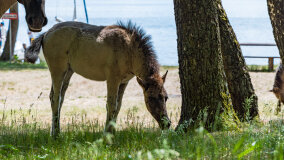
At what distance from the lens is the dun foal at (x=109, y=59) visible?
6.80 meters

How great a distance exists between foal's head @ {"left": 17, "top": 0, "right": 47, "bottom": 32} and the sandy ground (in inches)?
136

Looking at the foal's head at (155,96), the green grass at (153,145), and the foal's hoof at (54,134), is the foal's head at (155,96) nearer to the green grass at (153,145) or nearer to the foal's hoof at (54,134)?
the green grass at (153,145)

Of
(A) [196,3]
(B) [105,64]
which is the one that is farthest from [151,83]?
(A) [196,3]

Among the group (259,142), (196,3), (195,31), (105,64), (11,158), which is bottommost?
(11,158)

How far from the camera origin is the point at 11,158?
16.8 feet

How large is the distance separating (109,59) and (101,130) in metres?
1.16

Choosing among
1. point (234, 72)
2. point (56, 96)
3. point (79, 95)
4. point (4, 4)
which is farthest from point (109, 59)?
point (79, 95)

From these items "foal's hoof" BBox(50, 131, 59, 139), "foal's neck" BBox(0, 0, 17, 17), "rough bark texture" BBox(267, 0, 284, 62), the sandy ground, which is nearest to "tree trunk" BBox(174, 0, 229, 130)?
"rough bark texture" BBox(267, 0, 284, 62)

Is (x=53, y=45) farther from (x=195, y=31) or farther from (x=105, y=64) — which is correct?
(x=195, y=31)

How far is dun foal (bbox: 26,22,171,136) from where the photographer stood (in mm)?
6801

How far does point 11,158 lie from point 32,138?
1.07 metres

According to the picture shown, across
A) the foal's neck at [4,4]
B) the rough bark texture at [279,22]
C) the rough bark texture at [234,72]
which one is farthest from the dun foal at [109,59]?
the rough bark texture at [279,22]

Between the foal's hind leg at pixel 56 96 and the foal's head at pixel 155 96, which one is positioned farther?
the foal's hind leg at pixel 56 96

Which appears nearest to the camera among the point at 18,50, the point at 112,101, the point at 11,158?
the point at 11,158
